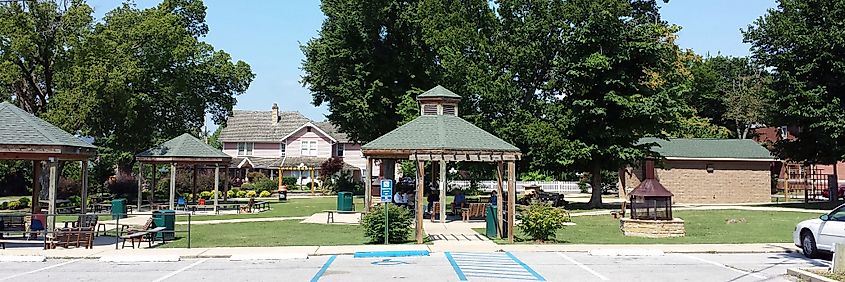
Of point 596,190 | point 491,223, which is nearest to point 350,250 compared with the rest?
point 491,223

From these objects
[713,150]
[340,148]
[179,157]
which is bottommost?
[179,157]

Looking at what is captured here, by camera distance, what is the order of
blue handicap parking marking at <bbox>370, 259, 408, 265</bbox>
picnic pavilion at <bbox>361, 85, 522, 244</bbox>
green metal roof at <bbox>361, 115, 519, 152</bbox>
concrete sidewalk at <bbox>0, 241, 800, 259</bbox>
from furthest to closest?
green metal roof at <bbox>361, 115, 519, 152</bbox> → picnic pavilion at <bbox>361, 85, 522, 244</bbox> → concrete sidewalk at <bbox>0, 241, 800, 259</bbox> → blue handicap parking marking at <bbox>370, 259, 408, 265</bbox>

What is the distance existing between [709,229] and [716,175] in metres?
20.9

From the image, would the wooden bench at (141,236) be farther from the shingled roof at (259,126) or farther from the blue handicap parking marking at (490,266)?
the shingled roof at (259,126)

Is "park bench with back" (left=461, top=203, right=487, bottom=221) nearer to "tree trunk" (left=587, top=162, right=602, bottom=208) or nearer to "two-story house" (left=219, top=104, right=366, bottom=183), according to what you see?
"tree trunk" (left=587, top=162, right=602, bottom=208)

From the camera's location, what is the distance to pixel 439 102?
30.2 meters

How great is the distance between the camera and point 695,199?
44.1 meters

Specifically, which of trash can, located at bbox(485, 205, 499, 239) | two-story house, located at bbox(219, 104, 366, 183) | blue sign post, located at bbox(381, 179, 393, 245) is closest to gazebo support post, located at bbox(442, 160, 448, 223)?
trash can, located at bbox(485, 205, 499, 239)

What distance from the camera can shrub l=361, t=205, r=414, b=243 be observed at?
20.1 m

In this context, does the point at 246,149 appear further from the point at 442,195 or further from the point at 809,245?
the point at 809,245

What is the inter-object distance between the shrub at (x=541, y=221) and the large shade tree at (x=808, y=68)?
21438 mm

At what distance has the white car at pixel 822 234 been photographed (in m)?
16.6

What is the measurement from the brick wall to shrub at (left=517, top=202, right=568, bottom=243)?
25.6 metres

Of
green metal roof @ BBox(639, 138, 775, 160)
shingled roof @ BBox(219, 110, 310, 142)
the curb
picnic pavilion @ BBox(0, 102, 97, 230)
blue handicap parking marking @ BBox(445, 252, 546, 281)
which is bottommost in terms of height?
blue handicap parking marking @ BBox(445, 252, 546, 281)
